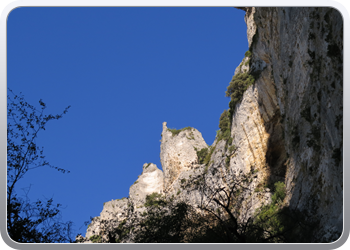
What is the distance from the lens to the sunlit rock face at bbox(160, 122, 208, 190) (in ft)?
174

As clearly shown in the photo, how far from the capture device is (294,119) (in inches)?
723

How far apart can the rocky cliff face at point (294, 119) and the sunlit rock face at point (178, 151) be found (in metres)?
17.1

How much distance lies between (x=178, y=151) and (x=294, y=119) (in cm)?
3750

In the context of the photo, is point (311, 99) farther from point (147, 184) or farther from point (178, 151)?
point (147, 184)

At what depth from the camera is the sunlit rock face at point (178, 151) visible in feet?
174

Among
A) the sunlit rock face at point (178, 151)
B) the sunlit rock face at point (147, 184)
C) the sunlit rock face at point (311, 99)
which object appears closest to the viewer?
the sunlit rock face at point (311, 99)

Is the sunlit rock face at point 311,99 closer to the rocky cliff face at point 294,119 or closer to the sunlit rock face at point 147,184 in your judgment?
the rocky cliff face at point 294,119

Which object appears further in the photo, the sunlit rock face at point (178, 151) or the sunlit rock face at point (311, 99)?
the sunlit rock face at point (178, 151)

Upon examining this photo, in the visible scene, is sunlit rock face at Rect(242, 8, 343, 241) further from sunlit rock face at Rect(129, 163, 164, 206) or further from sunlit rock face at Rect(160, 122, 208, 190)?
sunlit rock face at Rect(129, 163, 164, 206)

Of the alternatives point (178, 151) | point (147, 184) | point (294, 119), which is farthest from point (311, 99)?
point (147, 184)

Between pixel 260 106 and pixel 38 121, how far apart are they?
22.8 metres

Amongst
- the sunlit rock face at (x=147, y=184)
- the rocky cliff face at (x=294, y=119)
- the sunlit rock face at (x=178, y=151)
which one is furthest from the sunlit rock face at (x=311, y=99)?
the sunlit rock face at (x=147, y=184)
